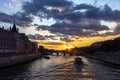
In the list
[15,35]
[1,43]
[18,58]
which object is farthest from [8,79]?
[15,35]

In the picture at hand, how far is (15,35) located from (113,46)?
197 ft

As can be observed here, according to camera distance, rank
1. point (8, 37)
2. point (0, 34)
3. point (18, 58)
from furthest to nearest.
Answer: point (8, 37) → point (0, 34) → point (18, 58)

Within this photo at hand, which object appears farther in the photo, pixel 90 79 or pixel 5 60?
pixel 5 60

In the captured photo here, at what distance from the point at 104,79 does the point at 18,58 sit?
54.4m

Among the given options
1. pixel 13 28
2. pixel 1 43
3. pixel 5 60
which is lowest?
pixel 5 60

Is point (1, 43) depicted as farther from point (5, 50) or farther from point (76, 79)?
point (76, 79)

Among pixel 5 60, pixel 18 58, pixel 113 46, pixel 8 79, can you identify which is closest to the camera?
pixel 8 79

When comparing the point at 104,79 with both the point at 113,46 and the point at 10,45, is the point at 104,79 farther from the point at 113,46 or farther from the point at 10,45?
the point at 113,46

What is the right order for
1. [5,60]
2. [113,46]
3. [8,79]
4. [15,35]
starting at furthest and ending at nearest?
[113,46] < [15,35] < [5,60] < [8,79]

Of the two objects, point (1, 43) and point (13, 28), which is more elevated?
point (13, 28)

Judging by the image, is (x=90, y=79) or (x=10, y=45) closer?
(x=90, y=79)

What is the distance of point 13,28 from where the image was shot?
544ft

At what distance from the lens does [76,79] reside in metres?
54.5

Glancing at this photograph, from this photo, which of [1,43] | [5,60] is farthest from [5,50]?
[5,60]
